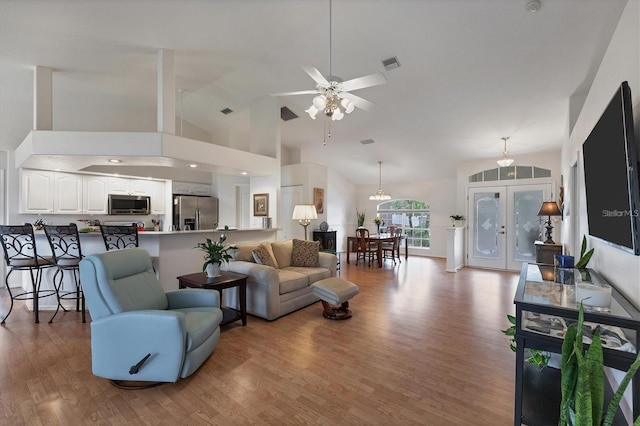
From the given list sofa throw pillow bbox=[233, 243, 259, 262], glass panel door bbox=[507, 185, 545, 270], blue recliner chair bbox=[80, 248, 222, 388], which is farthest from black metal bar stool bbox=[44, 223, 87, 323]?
glass panel door bbox=[507, 185, 545, 270]

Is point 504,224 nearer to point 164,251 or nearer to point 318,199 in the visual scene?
point 318,199

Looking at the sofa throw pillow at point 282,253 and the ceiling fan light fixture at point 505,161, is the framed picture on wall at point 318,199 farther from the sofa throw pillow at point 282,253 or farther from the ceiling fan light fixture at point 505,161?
the ceiling fan light fixture at point 505,161

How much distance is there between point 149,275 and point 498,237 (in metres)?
7.48

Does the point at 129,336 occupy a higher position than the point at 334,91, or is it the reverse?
the point at 334,91

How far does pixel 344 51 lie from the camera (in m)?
3.89

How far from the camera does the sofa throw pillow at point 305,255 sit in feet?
15.4

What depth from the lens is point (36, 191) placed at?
17.4ft

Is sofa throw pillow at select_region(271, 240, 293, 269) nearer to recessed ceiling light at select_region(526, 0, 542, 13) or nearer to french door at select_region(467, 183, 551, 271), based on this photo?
recessed ceiling light at select_region(526, 0, 542, 13)

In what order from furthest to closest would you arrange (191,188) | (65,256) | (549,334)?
(191,188), (65,256), (549,334)

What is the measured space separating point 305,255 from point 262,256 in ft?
2.60

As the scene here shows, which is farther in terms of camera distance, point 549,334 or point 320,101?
point 320,101

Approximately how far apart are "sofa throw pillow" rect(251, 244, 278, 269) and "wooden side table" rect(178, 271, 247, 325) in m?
0.48

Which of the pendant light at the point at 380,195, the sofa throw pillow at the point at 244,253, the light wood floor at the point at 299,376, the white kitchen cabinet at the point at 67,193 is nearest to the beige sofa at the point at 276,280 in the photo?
the sofa throw pillow at the point at 244,253

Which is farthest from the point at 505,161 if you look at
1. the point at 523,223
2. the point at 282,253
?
the point at 282,253
